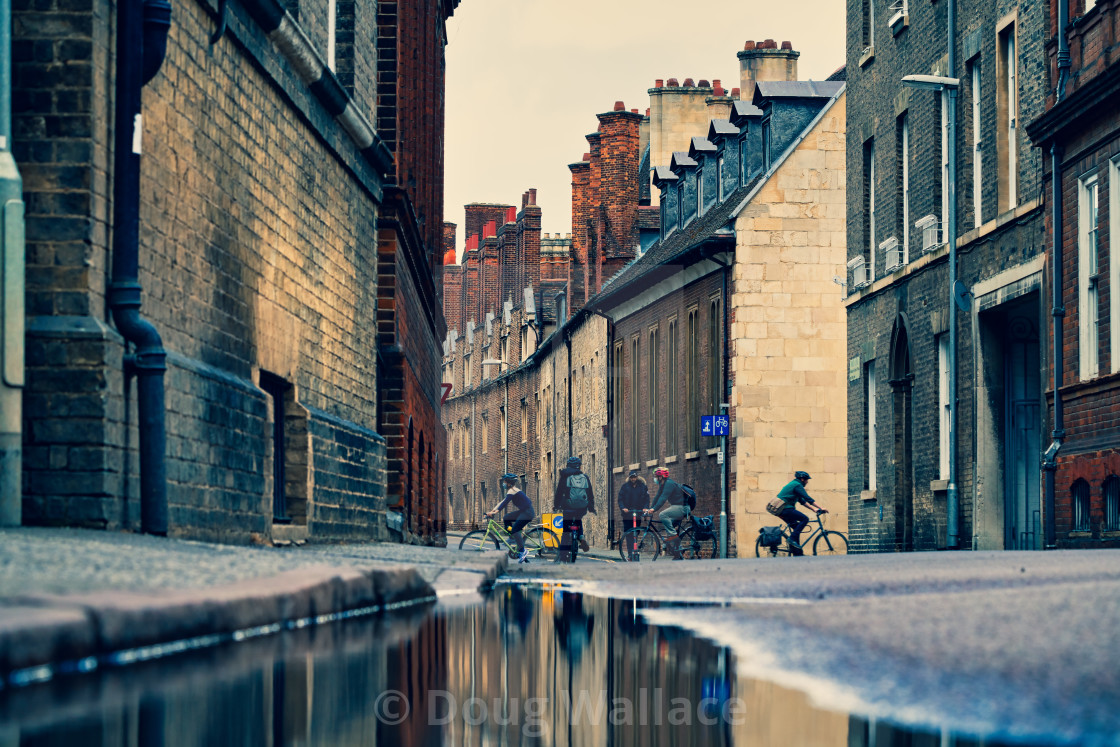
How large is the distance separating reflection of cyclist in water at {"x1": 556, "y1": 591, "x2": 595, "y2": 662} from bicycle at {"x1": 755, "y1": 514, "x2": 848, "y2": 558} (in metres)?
15.4

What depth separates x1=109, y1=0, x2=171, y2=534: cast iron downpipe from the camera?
9891 mm

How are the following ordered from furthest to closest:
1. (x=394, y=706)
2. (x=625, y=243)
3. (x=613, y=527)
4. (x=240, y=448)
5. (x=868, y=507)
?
(x=625, y=243) < (x=613, y=527) < (x=868, y=507) < (x=240, y=448) < (x=394, y=706)

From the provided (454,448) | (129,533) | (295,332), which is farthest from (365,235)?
(454,448)

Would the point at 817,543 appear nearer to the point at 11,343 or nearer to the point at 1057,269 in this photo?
the point at 1057,269

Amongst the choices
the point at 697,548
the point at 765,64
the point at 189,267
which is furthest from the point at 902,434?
the point at 765,64

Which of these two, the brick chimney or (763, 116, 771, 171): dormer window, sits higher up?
the brick chimney

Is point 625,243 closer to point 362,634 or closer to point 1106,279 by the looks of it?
point 1106,279

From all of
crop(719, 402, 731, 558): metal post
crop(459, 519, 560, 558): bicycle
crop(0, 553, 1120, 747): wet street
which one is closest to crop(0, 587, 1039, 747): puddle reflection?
crop(0, 553, 1120, 747): wet street

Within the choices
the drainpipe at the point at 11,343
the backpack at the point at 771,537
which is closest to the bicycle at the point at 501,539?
the backpack at the point at 771,537

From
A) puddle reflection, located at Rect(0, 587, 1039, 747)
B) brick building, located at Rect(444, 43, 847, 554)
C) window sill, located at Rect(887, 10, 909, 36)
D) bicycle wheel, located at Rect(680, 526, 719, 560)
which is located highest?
window sill, located at Rect(887, 10, 909, 36)

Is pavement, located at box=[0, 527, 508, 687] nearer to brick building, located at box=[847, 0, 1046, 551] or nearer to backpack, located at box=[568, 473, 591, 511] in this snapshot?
brick building, located at box=[847, 0, 1046, 551]

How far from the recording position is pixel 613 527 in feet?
141

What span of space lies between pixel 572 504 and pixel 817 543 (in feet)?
14.5

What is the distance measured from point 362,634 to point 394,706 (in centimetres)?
216
